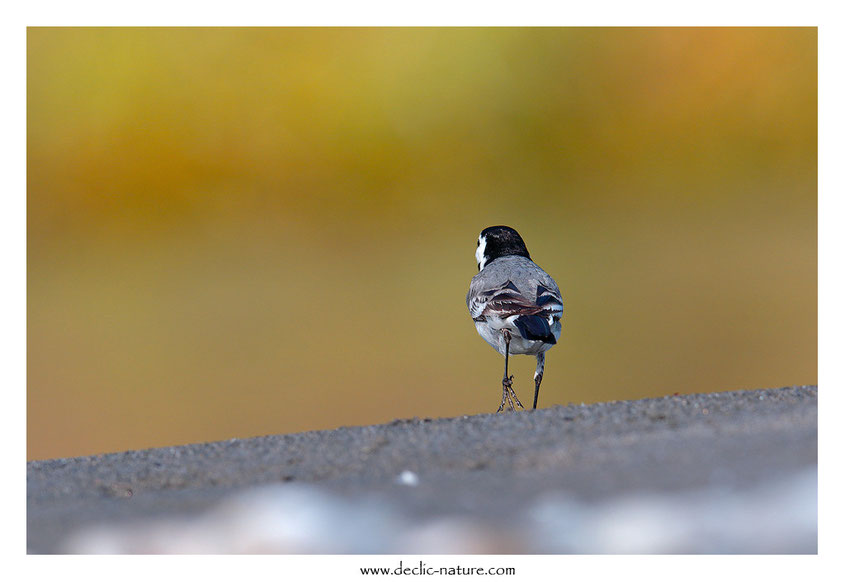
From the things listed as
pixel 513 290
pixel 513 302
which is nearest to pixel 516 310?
pixel 513 302

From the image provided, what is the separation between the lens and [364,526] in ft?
14.9

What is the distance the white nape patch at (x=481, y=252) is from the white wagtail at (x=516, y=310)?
765 millimetres

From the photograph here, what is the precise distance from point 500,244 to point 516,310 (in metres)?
1.98

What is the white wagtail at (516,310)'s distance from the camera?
8.78m

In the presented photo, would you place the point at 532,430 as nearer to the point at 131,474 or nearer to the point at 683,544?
the point at 683,544

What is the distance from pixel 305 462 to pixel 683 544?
243 centimetres

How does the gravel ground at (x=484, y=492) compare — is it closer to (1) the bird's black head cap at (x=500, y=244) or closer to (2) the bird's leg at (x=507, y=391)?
(2) the bird's leg at (x=507, y=391)

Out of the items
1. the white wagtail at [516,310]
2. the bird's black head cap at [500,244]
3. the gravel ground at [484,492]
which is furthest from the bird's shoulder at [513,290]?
the gravel ground at [484,492]

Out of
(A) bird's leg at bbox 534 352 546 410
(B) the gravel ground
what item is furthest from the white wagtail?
(B) the gravel ground

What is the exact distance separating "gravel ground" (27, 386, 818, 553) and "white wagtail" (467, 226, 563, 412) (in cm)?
248

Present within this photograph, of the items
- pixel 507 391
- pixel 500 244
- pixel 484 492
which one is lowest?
pixel 484 492

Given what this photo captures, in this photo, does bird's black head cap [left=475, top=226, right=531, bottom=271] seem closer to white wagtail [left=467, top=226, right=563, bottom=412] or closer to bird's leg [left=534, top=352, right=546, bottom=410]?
white wagtail [left=467, top=226, right=563, bottom=412]

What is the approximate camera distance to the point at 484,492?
15.6 ft

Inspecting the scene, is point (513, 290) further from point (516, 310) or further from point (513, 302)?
point (516, 310)
